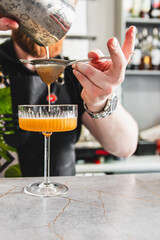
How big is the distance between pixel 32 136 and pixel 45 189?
535 mm

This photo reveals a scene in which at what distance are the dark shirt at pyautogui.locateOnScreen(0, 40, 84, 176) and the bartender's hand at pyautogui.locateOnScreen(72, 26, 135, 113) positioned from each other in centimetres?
39

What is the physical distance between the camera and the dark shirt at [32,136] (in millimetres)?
1404

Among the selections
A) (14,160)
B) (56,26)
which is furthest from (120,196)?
(14,160)

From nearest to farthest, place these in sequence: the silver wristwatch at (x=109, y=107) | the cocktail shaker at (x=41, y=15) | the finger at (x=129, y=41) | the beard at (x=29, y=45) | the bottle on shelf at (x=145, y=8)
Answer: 1. the cocktail shaker at (x=41, y=15)
2. the finger at (x=129, y=41)
3. the silver wristwatch at (x=109, y=107)
4. the beard at (x=29, y=45)
5. the bottle on shelf at (x=145, y=8)

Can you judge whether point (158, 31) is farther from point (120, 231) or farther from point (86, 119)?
point (120, 231)

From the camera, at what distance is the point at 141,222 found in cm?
69

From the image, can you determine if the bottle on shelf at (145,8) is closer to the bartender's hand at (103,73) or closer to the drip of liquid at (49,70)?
the bartender's hand at (103,73)

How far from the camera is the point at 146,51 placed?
9.86ft

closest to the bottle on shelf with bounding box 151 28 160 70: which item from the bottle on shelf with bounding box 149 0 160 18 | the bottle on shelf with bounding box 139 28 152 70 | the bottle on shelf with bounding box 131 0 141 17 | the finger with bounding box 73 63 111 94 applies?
the bottle on shelf with bounding box 139 28 152 70

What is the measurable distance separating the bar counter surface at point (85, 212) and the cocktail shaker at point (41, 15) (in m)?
0.53

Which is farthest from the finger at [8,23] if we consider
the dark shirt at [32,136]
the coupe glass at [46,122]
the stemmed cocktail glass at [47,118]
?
the dark shirt at [32,136]

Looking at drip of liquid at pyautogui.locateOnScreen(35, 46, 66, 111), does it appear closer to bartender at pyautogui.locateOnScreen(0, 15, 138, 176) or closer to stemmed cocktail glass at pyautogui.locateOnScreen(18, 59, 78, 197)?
stemmed cocktail glass at pyautogui.locateOnScreen(18, 59, 78, 197)

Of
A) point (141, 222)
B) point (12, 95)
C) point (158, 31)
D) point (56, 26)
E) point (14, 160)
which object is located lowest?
point (14, 160)

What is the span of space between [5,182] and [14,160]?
0.39m
